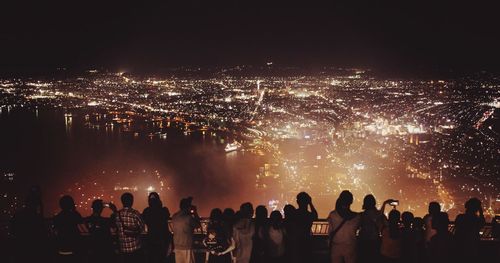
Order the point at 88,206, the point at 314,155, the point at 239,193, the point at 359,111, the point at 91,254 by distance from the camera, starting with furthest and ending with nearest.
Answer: the point at 359,111
the point at 314,155
the point at 239,193
the point at 88,206
the point at 91,254

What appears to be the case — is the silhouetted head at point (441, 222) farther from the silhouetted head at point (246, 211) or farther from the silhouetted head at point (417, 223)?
the silhouetted head at point (246, 211)

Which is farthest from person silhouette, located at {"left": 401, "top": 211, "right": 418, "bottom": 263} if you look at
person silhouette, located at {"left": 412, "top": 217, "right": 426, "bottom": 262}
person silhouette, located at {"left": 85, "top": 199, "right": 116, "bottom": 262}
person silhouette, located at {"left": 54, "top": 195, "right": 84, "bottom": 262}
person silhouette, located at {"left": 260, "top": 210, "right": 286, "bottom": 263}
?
person silhouette, located at {"left": 54, "top": 195, "right": 84, "bottom": 262}

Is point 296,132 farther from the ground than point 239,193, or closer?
farther from the ground

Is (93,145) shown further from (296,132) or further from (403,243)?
(403,243)

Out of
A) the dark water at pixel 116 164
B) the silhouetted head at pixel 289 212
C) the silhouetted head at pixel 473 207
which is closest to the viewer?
the silhouetted head at pixel 289 212

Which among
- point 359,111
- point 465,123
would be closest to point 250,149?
point 359,111

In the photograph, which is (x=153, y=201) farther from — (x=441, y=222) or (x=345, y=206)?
(x=441, y=222)

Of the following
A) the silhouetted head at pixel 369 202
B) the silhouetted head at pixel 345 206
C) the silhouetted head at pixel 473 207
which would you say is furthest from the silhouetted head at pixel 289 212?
the silhouetted head at pixel 473 207
